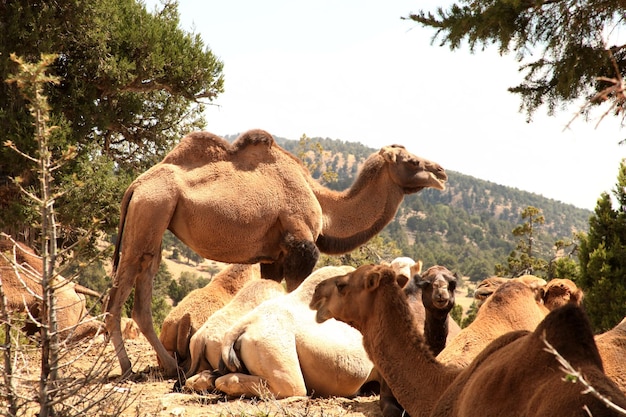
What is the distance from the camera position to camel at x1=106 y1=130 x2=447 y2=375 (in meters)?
9.12

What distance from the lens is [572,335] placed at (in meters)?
3.72

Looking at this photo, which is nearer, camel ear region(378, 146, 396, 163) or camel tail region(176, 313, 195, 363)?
camel tail region(176, 313, 195, 363)

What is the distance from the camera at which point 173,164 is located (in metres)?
9.42

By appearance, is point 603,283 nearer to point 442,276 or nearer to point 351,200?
point 351,200

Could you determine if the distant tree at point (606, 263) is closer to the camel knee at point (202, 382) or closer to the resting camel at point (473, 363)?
the camel knee at point (202, 382)

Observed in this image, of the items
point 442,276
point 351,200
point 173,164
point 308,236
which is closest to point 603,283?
point 351,200

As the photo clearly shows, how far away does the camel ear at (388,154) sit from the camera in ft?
33.8

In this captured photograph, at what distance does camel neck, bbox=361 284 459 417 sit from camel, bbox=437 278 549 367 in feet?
3.05

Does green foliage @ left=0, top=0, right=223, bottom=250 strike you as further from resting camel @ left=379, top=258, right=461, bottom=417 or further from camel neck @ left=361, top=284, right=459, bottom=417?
camel neck @ left=361, top=284, right=459, bottom=417

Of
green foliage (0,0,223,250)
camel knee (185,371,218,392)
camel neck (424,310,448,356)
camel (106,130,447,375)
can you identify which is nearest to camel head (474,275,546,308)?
camel neck (424,310,448,356)

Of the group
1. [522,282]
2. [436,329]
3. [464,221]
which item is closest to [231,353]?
[436,329]

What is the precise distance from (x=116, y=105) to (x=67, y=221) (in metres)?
4.41

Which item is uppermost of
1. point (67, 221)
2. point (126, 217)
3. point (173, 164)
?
point (173, 164)

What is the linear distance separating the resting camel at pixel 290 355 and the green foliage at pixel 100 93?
23.5 ft
